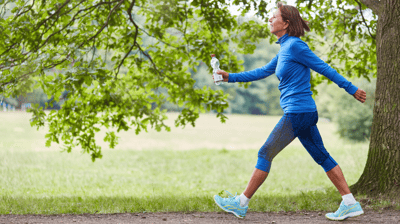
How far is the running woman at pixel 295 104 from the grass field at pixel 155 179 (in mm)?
934

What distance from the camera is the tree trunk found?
15.9ft

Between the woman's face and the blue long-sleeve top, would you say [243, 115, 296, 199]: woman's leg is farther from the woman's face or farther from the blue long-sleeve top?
the woman's face

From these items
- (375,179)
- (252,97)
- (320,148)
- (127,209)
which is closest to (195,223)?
(127,209)

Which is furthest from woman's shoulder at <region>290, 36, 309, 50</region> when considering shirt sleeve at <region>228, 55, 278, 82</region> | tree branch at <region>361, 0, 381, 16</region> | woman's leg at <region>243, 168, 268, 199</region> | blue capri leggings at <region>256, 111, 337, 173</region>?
tree branch at <region>361, 0, 381, 16</region>

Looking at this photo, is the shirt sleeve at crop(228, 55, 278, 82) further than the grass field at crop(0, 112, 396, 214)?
No

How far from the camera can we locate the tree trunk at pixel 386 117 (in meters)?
4.84

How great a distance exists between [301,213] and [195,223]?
1330mm

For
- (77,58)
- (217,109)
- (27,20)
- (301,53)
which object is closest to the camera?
(301,53)

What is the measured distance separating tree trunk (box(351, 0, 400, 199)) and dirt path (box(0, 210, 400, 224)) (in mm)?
547

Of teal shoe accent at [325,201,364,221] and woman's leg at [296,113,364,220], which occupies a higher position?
woman's leg at [296,113,364,220]

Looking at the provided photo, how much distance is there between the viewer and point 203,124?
5197cm

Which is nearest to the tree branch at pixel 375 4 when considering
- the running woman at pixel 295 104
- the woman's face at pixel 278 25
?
the running woman at pixel 295 104

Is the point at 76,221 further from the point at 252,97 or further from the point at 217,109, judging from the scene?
the point at 252,97

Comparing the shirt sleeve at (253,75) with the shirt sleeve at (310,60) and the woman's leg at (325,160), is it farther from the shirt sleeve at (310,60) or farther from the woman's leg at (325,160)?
the woman's leg at (325,160)
